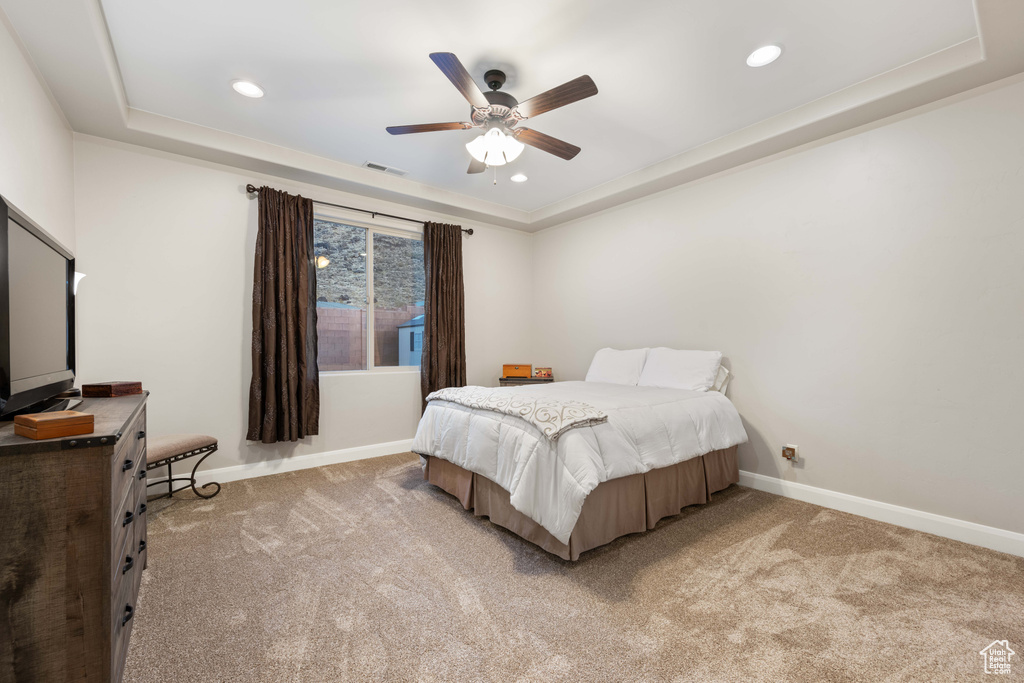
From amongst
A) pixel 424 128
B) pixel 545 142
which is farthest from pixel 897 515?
pixel 424 128

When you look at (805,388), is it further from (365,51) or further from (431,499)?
(365,51)

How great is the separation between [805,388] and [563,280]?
8.65ft

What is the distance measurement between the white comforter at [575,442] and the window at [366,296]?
1295mm

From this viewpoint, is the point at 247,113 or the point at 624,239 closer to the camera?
the point at 247,113

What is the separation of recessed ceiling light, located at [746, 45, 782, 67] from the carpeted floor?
8.55ft

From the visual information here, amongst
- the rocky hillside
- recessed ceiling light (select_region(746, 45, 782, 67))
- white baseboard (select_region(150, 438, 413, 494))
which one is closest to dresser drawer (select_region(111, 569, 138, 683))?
white baseboard (select_region(150, 438, 413, 494))

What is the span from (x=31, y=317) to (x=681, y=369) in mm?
3576

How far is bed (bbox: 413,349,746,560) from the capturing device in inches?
81.0

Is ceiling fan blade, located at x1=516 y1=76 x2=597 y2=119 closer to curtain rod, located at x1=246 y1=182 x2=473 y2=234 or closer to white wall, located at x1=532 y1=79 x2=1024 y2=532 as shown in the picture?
white wall, located at x1=532 y1=79 x2=1024 y2=532

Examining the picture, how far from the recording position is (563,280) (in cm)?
492

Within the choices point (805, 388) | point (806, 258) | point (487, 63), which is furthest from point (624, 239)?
point (487, 63)

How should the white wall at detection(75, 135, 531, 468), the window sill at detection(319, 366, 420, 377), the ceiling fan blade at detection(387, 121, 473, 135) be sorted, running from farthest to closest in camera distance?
the window sill at detection(319, 366, 420, 377)
the white wall at detection(75, 135, 531, 468)
the ceiling fan blade at detection(387, 121, 473, 135)

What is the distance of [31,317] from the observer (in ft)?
4.73

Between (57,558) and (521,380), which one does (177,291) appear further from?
(521,380)
